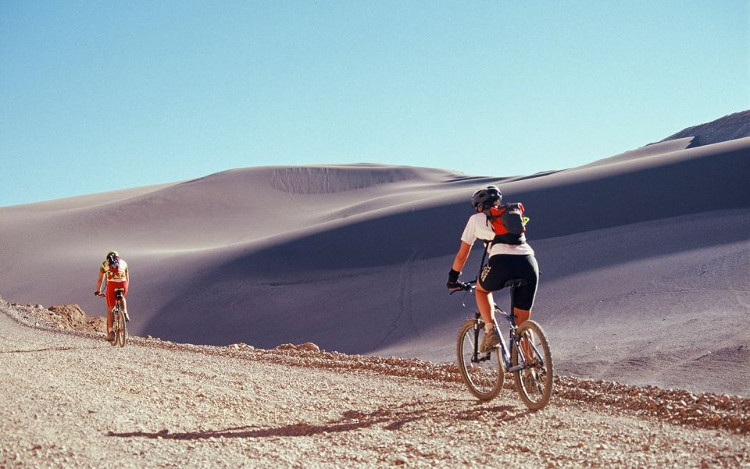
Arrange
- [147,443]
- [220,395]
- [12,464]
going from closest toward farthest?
1. [12,464]
2. [147,443]
3. [220,395]

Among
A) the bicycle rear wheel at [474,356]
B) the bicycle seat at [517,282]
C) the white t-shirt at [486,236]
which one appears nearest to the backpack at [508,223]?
the white t-shirt at [486,236]

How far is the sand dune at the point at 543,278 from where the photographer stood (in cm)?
1371

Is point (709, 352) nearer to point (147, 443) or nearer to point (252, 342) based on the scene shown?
point (147, 443)

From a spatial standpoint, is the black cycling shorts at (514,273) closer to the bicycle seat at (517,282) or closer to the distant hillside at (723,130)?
the bicycle seat at (517,282)

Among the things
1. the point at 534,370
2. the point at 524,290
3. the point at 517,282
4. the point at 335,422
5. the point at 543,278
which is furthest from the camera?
the point at 543,278

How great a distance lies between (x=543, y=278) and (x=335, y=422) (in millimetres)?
19482

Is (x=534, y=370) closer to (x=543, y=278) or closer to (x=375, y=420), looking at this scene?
(x=375, y=420)

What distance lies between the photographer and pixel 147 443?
492 cm

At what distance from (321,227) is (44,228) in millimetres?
36082

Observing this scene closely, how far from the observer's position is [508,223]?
20.9 ft

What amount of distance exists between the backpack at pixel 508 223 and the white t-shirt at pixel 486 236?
45mm

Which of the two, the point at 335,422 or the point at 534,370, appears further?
the point at 534,370

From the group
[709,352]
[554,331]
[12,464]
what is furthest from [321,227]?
[12,464]

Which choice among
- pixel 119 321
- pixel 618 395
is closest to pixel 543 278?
pixel 119 321
